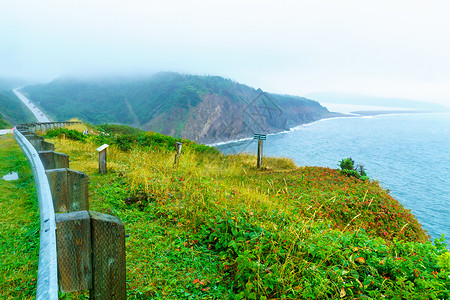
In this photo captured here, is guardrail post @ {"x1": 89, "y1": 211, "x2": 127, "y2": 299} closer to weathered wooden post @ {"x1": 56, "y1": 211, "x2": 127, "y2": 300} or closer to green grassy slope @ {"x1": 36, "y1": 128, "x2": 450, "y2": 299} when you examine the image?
weathered wooden post @ {"x1": 56, "y1": 211, "x2": 127, "y2": 300}

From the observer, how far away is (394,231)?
7.82 meters

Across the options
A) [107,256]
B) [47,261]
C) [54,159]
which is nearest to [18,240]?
[54,159]

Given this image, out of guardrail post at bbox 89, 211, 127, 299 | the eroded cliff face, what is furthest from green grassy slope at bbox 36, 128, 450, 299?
the eroded cliff face

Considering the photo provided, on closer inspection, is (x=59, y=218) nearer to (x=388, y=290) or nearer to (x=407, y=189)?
(x=388, y=290)

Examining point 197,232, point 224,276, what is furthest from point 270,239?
point 197,232

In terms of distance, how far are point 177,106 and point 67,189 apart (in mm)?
73888

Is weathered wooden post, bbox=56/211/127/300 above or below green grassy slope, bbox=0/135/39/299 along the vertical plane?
above

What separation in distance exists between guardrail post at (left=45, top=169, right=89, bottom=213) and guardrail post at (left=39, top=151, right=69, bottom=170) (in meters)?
0.87

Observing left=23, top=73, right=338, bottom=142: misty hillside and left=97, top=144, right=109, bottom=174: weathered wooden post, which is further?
left=23, top=73, right=338, bottom=142: misty hillside

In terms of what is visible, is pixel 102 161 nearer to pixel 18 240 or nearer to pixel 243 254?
pixel 18 240

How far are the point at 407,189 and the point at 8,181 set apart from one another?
1959cm

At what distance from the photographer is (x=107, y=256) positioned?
1.61 m

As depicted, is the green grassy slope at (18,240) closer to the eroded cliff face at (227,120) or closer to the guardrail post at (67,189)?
the guardrail post at (67,189)

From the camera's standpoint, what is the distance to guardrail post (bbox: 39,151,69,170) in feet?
9.82
